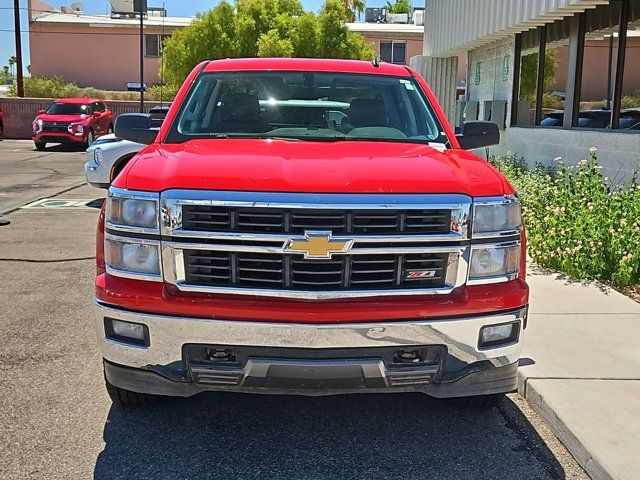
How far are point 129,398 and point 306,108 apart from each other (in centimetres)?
219

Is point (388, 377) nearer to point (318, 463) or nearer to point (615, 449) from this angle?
point (318, 463)

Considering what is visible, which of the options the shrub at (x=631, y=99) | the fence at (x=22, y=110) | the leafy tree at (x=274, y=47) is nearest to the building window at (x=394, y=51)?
the leafy tree at (x=274, y=47)

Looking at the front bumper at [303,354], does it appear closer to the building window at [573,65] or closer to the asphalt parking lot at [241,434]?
the asphalt parking lot at [241,434]

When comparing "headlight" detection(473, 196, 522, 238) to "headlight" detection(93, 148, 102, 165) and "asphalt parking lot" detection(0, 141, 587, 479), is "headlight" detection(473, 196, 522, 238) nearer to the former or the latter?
"asphalt parking lot" detection(0, 141, 587, 479)

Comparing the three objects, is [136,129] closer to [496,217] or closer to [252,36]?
[496,217]

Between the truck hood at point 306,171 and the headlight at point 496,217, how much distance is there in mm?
54

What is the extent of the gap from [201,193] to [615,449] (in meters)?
2.30

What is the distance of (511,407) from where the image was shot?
13.9 feet

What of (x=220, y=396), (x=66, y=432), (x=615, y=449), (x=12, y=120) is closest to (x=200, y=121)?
(x=220, y=396)

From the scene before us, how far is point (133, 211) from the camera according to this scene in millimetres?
3307

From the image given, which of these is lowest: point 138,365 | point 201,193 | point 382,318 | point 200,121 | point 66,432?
point 66,432

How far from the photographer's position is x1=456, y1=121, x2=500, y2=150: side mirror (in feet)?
16.3

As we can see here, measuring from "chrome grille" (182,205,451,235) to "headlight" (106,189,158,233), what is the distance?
0.15 meters

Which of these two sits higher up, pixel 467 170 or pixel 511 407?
pixel 467 170
